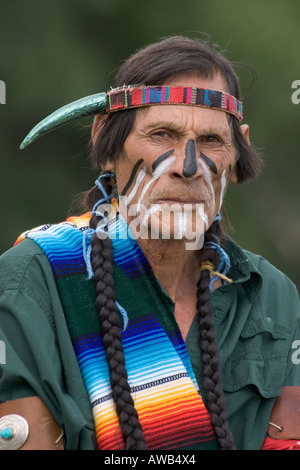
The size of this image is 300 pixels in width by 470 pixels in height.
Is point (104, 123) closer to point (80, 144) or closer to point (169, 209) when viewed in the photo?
point (169, 209)

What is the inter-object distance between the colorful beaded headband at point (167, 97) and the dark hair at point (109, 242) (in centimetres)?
4

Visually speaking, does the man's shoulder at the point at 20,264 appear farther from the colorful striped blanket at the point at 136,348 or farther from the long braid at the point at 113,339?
the long braid at the point at 113,339

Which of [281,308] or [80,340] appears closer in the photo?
[80,340]

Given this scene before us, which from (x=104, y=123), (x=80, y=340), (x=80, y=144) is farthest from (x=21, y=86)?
(x=80, y=340)

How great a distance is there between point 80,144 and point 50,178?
51 cm

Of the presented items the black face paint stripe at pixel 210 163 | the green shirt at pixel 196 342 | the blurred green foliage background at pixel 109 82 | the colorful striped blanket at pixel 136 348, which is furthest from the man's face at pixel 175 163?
the blurred green foliage background at pixel 109 82

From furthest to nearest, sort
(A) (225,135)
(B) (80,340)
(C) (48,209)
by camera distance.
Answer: (C) (48,209) → (A) (225,135) → (B) (80,340)

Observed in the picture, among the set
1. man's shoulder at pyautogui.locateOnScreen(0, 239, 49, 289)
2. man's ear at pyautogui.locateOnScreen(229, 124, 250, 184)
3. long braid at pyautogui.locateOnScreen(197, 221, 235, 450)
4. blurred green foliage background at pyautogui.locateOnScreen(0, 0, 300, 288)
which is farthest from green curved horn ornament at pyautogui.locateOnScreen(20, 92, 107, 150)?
blurred green foliage background at pyautogui.locateOnScreen(0, 0, 300, 288)

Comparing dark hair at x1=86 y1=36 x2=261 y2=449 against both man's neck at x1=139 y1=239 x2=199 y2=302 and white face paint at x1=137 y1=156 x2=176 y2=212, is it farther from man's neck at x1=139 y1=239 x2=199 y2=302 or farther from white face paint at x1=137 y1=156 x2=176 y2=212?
white face paint at x1=137 y1=156 x2=176 y2=212

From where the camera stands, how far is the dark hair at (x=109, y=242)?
2914 millimetres

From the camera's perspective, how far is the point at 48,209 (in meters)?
8.41

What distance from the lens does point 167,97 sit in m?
3.18

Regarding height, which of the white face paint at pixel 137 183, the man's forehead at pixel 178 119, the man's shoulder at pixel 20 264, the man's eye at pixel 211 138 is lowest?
the man's shoulder at pixel 20 264

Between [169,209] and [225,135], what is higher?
[225,135]
